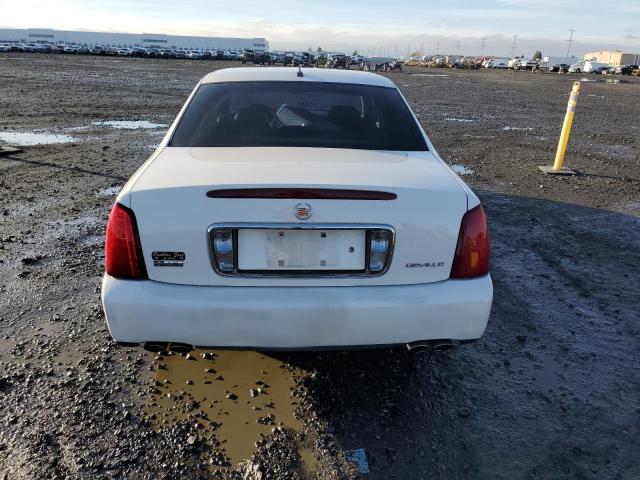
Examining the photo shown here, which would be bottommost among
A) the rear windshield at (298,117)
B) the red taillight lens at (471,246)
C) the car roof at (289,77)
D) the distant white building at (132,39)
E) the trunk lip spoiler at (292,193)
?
the distant white building at (132,39)

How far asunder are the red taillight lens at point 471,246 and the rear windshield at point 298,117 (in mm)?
848

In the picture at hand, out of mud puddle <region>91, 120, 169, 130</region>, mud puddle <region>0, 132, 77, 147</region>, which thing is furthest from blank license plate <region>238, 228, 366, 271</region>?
mud puddle <region>91, 120, 169, 130</region>

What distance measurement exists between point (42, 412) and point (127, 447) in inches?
22.0

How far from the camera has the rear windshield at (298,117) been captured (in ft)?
9.80

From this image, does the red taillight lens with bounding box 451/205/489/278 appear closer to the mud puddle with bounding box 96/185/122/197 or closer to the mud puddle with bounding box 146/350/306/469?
the mud puddle with bounding box 146/350/306/469

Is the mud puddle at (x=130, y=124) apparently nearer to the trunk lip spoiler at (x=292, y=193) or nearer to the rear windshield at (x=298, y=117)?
the rear windshield at (x=298, y=117)

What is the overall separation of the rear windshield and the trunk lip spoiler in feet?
2.57

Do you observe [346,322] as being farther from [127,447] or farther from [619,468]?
[619,468]

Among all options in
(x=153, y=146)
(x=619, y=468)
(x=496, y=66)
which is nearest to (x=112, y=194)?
(x=153, y=146)

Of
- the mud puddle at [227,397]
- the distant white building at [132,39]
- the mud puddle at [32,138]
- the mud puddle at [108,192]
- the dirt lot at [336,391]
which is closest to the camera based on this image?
the dirt lot at [336,391]

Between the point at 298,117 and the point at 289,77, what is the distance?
0.29 metres

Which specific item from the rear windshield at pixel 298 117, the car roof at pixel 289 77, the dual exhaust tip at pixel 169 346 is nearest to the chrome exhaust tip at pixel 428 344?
the dual exhaust tip at pixel 169 346

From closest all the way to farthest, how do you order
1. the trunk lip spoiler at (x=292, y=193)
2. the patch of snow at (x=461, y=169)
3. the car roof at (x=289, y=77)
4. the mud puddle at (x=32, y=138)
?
the trunk lip spoiler at (x=292, y=193) < the car roof at (x=289, y=77) < the patch of snow at (x=461, y=169) < the mud puddle at (x=32, y=138)

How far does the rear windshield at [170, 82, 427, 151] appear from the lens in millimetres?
2986
